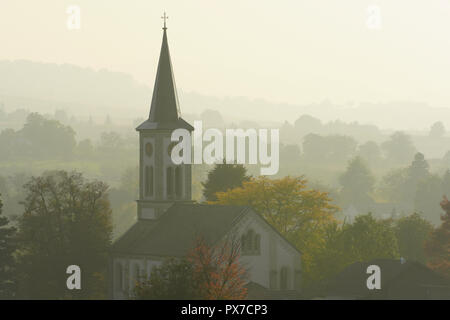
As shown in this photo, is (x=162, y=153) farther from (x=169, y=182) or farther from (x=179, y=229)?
(x=179, y=229)

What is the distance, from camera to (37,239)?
80.8 meters

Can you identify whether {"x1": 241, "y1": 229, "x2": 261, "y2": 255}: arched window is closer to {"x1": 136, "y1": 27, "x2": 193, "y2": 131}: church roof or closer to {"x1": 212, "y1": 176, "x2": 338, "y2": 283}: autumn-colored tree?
{"x1": 136, "y1": 27, "x2": 193, "y2": 131}: church roof

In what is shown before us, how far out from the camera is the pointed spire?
82.4m

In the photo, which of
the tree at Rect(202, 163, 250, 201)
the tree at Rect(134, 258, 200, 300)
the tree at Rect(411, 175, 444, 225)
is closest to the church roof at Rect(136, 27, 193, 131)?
the tree at Rect(202, 163, 250, 201)

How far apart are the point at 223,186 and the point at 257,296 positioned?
39373mm

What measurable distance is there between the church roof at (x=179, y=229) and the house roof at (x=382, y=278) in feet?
30.7

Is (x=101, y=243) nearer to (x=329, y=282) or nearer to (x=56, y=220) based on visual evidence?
(x=56, y=220)

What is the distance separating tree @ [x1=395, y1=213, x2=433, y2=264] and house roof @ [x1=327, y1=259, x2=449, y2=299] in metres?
20.9

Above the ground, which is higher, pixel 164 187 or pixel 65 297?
pixel 164 187

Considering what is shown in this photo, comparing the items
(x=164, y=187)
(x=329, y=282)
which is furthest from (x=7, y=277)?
(x=329, y=282)

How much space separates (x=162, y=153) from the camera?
8112 centimetres
